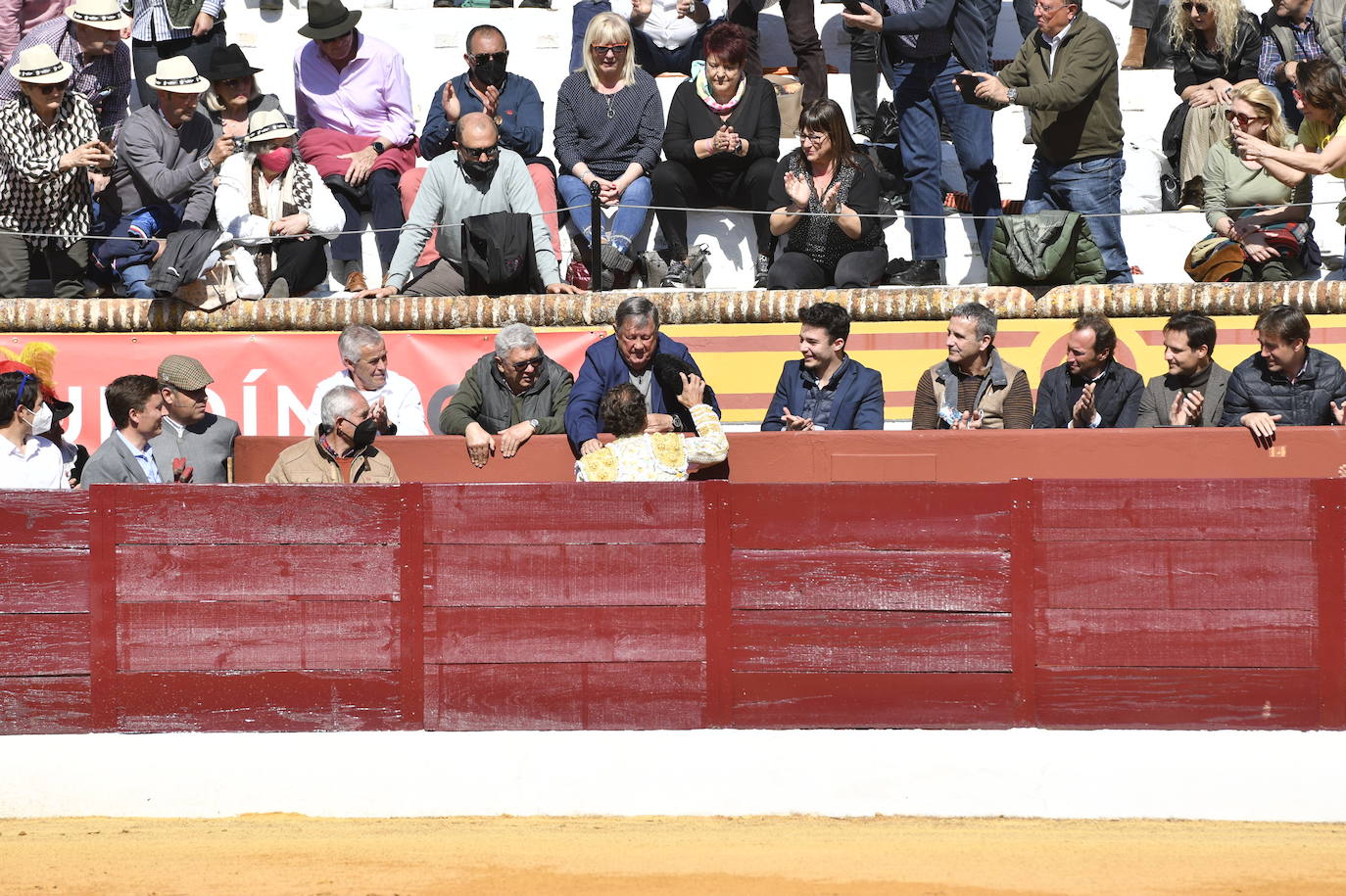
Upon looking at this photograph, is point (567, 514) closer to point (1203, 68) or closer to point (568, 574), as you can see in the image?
point (568, 574)

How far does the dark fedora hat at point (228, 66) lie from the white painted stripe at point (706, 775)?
14.9 feet

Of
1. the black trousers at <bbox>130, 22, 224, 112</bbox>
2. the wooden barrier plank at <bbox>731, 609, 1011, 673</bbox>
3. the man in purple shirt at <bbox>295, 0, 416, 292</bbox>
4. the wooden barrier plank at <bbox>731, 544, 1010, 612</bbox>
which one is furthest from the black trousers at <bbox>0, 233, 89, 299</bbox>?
the wooden barrier plank at <bbox>731, 609, 1011, 673</bbox>

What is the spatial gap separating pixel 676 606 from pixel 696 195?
359cm

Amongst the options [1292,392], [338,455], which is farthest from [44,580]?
[1292,392]

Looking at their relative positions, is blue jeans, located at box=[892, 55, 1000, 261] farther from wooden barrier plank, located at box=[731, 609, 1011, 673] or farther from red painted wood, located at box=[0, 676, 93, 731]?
red painted wood, located at box=[0, 676, 93, 731]

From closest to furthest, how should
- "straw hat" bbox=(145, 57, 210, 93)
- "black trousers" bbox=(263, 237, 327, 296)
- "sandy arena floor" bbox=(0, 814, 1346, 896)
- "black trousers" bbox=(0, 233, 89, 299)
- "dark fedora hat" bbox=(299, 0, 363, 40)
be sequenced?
"sandy arena floor" bbox=(0, 814, 1346, 896), "straw hat" bbox=(145, 57, 210, 93), "black trousers" bbox=(0, 233, 89, 299), "black trousers" bbox=(263, 237, 327, 296), "dark fedora hat" bbox=(299, 0, 363, 40)

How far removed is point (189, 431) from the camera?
26.9 feet

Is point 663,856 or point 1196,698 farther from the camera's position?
point 1196,698

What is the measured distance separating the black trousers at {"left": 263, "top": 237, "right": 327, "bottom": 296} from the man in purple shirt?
0.26 m

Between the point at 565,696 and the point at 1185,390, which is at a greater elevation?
the point at 1185,390

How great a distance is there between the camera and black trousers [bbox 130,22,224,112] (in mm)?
11180

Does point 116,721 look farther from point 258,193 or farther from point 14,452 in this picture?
point 258,193

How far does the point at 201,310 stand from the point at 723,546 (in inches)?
160

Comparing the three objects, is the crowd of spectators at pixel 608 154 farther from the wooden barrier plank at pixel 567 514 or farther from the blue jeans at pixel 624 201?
the wooden barrier plank at pixel 567 514
